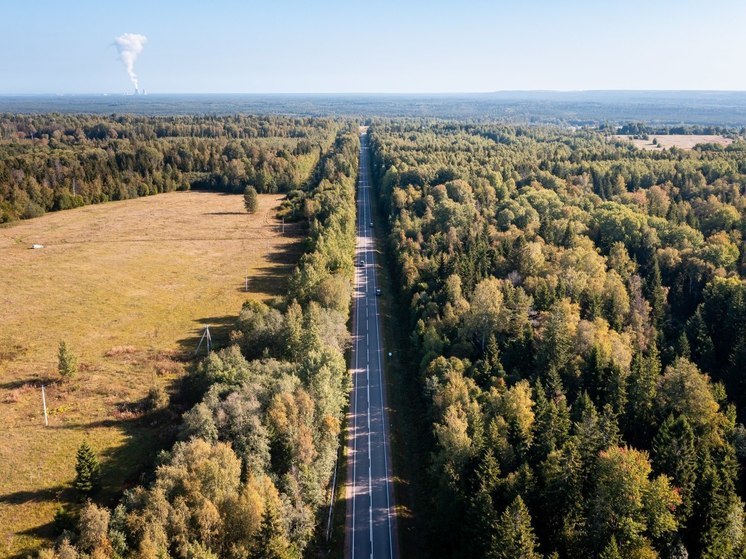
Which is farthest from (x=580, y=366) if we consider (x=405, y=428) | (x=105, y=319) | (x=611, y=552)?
(x=105, y=319)

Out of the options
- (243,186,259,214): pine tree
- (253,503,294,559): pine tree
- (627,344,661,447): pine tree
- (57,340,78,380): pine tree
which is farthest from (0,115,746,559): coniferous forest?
(243,186,259,214): pine tree

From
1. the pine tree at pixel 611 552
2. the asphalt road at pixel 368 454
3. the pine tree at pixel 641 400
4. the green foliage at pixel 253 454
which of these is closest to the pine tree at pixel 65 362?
the green foliage at pixel 253 454

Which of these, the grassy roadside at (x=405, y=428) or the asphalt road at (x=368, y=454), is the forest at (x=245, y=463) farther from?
the grassy roadside at (x=405, y=428)

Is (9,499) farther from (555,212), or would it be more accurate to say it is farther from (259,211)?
(259,211)

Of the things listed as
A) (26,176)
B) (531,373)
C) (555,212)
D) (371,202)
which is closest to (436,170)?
(371,202)

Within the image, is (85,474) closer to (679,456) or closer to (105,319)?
(105,319)

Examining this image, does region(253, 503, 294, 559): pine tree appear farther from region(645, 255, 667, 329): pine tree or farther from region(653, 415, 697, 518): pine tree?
region(645, 255, 667, 329): pine tree
